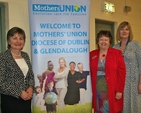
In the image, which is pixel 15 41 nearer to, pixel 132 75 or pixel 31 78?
pixel 31 78

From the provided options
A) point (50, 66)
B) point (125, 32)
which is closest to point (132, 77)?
point (125, 32)

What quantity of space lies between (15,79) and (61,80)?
58 centimetres

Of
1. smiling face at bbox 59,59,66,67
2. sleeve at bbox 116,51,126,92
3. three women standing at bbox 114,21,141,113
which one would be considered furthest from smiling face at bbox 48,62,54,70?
three women standing at bbox 114,21,141,113

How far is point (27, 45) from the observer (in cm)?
264

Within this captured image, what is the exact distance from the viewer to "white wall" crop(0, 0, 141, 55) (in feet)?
8.16

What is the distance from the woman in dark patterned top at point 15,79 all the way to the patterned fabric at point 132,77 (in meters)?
1.27

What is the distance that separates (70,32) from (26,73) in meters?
0.71

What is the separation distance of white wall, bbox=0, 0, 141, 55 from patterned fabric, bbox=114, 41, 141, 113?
100 cm

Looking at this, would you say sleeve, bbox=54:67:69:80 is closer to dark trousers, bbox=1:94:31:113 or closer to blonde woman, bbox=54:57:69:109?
blonde woman, bbox=54:57:69:109

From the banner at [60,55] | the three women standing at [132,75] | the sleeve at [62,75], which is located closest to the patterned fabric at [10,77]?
the banner at [60,55]

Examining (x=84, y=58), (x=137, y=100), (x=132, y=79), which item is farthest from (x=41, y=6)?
(x=137, y=100)

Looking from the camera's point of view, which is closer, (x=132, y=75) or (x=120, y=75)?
(x=120, y=75)

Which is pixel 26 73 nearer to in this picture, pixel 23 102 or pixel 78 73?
pixel 23 102

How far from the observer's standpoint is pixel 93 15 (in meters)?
3.44
